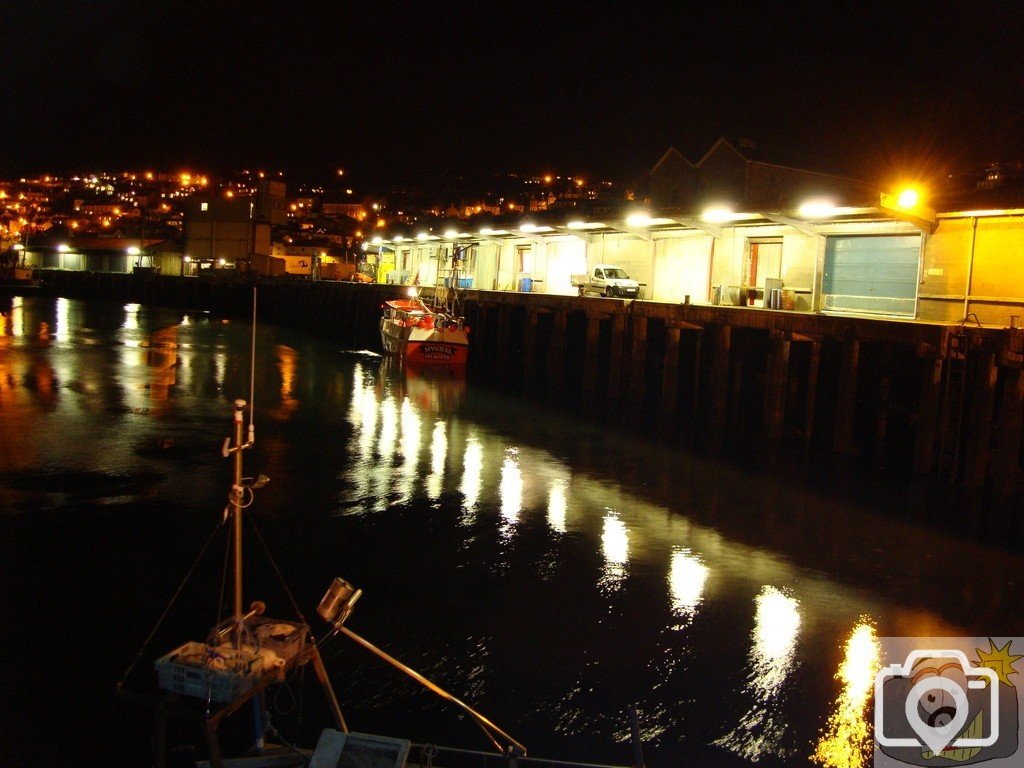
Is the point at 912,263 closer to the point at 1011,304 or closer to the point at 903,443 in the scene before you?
the point at 1011,304

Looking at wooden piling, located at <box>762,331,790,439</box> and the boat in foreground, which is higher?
wooden piling, located at <box>762,331,790,439</box>

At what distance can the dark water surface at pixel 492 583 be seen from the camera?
307 inches

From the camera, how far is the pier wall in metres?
15.7

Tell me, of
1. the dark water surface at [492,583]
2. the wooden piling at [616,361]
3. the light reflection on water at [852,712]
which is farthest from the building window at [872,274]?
the light reflection on water at [852,712]

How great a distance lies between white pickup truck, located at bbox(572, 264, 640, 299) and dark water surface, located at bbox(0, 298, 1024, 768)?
35.5ft

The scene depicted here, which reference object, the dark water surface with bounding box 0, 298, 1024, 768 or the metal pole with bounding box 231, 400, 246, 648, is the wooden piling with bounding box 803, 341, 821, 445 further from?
the metal pole with bounding box 231, 400, 246, 648

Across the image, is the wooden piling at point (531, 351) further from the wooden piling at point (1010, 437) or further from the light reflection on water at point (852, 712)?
A: the light reflection on water at point (852, 712)

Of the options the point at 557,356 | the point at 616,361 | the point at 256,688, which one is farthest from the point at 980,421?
the point at 557,356

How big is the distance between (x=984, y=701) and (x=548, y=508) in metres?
7.87

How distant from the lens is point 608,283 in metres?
31.9

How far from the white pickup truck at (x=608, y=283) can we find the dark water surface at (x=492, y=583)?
1081cm

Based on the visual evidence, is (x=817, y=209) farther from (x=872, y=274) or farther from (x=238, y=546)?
(x=238, y=546)

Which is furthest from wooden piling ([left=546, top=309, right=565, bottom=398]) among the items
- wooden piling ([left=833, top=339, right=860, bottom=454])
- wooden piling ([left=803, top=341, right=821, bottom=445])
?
wooden piling ([left=833, top=339, right=860, bottom=454])

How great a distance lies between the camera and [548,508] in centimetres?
1502
